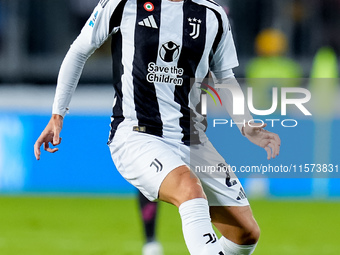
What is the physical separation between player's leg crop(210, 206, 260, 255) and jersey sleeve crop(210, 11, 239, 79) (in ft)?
2.62

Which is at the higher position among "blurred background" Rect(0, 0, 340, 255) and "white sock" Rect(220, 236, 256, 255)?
"white sock" Rect(220, 236, 256, 255)

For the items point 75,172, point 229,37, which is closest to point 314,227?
point 75,172

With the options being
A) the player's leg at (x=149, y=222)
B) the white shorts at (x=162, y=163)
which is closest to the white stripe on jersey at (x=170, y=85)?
the white shorts at (x=162, y=163)

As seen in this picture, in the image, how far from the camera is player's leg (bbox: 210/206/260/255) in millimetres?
4590

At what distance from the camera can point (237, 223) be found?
4.62 m

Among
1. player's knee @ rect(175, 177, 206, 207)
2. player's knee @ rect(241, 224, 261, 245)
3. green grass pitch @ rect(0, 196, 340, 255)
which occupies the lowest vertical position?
green grass pitch @ rect(0, 196, 340, 255)

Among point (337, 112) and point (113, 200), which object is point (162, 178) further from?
point (337, 112)

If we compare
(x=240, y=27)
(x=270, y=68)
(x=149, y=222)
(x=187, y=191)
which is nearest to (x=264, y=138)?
(x=187, y=191)

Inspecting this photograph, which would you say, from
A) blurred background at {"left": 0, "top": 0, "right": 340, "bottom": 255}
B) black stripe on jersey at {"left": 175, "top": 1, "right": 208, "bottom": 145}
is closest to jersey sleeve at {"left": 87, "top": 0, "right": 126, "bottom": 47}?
black stripe on jersey at {"left": 175, "top": 1, "right": 208, "bottom": 145}

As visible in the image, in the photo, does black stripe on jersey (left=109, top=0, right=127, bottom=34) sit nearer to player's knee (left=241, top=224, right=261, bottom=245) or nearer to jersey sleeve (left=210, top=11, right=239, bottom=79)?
jersey sleeve (left=210, top=11, right=239, bottom=79)

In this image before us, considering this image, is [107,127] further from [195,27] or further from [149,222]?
[195,27]

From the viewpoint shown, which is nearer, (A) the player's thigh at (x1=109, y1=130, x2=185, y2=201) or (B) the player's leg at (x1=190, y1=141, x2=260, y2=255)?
(A) the player's thigh at (x1=109, y1=130, x2=185, y2=201)

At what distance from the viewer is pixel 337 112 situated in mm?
10516

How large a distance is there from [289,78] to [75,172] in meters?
3.61
